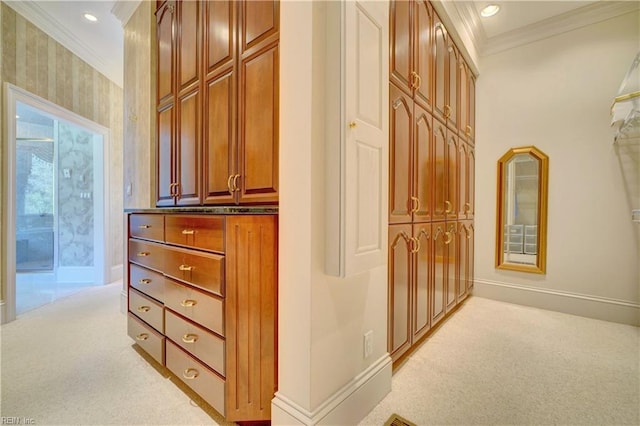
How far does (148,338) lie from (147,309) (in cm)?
18

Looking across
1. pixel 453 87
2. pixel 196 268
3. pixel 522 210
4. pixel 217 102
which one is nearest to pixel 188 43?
pixel 217 102

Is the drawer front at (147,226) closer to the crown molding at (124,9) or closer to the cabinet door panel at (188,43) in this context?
the cabinet door panel at (188,43)

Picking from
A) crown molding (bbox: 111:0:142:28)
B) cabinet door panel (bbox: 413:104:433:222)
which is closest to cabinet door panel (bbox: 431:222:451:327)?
cabinet door panel (bbox: 413:104:433:222)

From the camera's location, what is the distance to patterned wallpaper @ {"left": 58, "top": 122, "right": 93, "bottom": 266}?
384cm

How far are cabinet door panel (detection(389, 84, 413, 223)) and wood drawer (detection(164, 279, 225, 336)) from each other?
3.36ft

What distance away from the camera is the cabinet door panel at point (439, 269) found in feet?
6.86

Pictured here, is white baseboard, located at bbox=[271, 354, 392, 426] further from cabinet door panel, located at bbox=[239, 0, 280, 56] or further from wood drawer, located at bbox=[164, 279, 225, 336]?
cabinet door panel, located at bbox=[239, 0, 280, 56]

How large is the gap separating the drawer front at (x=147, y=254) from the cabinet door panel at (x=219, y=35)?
115 cm

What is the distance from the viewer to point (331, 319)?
112 centimetres

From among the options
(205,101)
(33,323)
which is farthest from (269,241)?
(33,323)

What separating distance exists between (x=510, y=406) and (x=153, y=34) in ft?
12.5

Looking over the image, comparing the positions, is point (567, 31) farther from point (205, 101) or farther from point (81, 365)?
point (81, 365)

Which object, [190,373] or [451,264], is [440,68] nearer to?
[451,264]

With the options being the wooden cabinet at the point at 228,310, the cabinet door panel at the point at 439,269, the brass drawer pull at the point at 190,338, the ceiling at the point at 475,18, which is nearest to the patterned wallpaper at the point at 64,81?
the ceiling at the point at 475,18
